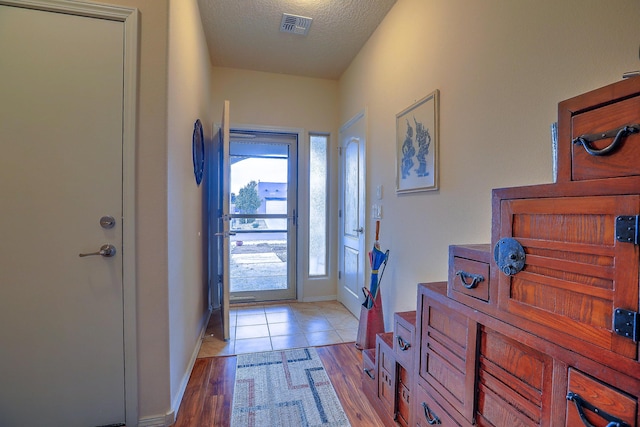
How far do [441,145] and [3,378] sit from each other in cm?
256

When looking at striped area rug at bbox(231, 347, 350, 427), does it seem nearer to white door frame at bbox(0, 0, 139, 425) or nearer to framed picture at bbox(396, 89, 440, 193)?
white door frame at bbox(0, 0, 139, 425)

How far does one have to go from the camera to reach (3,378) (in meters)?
1.37

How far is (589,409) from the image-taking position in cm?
60

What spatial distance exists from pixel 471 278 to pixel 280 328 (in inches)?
86.0

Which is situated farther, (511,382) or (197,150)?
(197,150)

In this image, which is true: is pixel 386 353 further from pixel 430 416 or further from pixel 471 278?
pixel 471 278

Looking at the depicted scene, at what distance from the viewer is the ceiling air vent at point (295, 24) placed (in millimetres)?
2388

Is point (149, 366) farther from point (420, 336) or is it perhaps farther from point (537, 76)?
point (537, 76)

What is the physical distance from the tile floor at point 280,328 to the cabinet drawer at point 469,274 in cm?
170

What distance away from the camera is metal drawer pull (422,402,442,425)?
112 centimetres

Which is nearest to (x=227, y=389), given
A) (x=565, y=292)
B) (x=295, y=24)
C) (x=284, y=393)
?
(x=284, y=393)

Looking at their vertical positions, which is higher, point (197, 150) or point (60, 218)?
point (197, 150)

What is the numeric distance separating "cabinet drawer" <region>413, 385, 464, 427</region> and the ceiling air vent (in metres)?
2.72

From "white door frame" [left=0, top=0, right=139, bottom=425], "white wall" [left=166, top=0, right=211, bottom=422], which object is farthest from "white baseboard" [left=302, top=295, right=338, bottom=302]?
"white door frame" [left=0, top=0, right=139, bottom=425]
